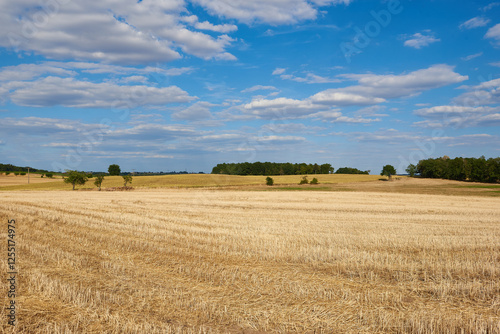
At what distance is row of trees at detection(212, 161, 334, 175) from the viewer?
479 feet

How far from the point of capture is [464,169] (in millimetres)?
105812

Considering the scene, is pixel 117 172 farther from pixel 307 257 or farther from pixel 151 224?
pixel 307 257

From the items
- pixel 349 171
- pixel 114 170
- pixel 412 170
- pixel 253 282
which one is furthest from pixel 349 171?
pixel 253 282

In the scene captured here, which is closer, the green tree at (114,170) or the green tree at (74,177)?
the green tree at (74,177)

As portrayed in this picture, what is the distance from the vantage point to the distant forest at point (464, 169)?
9870 cm

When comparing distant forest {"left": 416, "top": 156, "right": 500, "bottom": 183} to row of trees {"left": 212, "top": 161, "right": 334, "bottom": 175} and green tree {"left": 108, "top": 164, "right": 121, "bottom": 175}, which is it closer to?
row of trees {"left": 212, "top": 161, "right": 334, "bottom": 175}

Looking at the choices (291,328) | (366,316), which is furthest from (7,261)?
(366,316)

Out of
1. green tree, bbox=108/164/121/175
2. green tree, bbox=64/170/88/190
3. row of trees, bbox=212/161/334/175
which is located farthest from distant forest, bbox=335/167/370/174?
green tree, bbox=64/170/88/190

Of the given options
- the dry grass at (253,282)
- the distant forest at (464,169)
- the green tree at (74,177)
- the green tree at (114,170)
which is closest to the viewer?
the dry grass at (253,282)

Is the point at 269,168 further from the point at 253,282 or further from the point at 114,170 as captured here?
the point at 253,282

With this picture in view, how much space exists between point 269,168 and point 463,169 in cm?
7079

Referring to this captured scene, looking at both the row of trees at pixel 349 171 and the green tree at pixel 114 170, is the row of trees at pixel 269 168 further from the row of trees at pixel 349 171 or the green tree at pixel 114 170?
the green tree at pixel 114 170

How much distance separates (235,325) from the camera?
6.60 m

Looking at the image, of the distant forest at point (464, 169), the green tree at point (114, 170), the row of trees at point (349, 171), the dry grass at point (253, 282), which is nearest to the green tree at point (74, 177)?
the green tree at point (114, 170)
